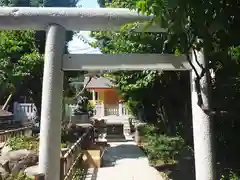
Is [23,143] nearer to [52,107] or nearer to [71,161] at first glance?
[71,161]

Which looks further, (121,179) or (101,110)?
(101,110)

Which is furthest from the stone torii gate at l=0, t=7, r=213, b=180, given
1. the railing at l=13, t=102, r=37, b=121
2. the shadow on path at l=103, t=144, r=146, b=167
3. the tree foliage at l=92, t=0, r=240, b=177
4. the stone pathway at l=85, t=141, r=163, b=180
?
the railing at l=13, t=102, r=37, b=121

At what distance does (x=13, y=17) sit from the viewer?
193 inches

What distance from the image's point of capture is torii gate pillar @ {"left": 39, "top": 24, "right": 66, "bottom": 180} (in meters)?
4.78

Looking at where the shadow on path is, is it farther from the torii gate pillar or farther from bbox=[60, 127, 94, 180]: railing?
the torii gate pillar

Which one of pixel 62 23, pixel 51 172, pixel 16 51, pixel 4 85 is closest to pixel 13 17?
pixel 62 23

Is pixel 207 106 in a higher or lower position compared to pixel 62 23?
lower

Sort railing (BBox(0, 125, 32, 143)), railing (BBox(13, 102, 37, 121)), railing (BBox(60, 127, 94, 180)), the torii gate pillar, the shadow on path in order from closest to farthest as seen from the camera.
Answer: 1. the torii gate pillar
2. railing (BBox(60, 127, 94, 180))
3. the shadow on path
4. railing (BBox(0, 125, 32, 143))
5. railing (BBox(13, 102, 37, 121))

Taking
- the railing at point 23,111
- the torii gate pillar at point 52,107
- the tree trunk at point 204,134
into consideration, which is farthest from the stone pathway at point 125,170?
the railing at point 23,111

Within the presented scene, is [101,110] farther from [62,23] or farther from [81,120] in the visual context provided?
[62,23]

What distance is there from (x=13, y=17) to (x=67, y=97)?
1131 cm

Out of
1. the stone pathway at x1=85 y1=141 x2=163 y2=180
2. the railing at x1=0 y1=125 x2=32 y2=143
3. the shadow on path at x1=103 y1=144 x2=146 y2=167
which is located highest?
the railing at x1=0 y1=125 x2=32 y2=143

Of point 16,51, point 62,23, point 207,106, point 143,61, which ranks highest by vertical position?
point 16,51

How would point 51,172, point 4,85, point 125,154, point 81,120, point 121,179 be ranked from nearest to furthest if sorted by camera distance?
point 51,172 < point 121,179 < point 125,154 < point 4,85 < point 81,120
